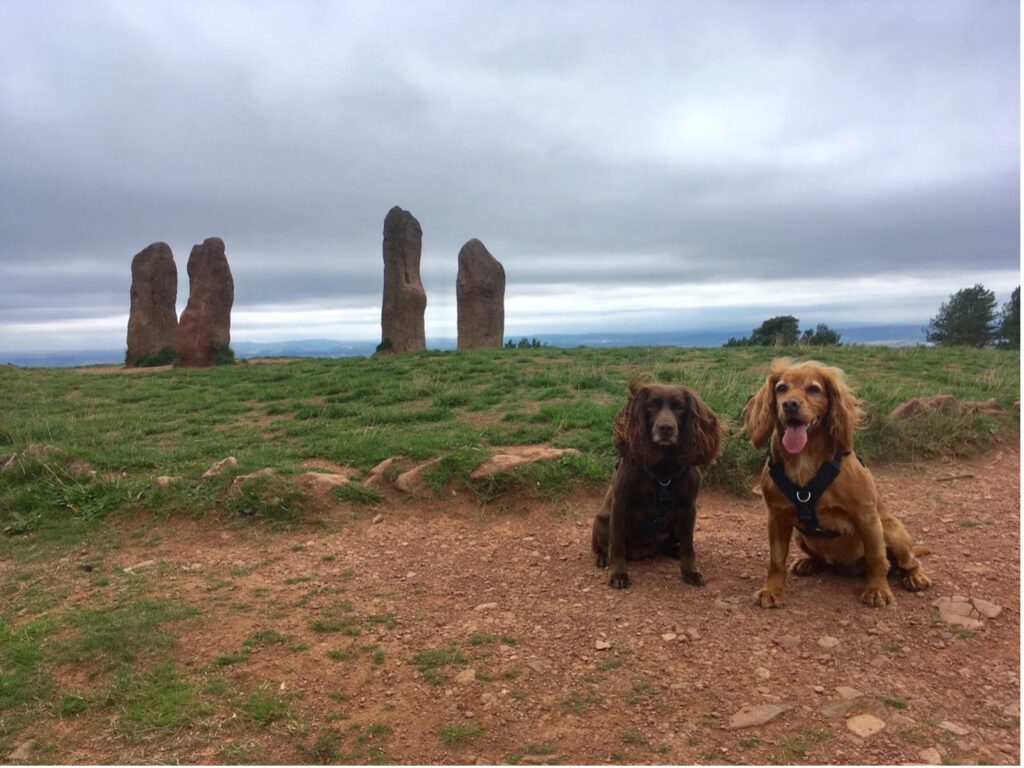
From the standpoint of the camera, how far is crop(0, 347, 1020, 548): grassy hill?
672 centimetres

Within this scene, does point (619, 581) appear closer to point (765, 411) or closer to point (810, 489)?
point (810, 489)

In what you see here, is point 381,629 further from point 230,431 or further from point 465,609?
point 230,431

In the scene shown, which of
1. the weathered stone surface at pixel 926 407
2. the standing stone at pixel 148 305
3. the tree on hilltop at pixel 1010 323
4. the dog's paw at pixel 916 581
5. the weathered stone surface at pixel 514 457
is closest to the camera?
the dog's paw at pixel 916 581

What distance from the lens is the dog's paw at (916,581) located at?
4266mm

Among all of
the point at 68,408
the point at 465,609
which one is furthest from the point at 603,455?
the point at 68,408

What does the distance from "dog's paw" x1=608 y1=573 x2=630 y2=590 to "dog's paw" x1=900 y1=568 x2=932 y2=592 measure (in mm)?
1691

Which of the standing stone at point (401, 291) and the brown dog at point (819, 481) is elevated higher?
the standing stone at point (401, 291)

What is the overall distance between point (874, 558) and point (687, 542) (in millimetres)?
1108

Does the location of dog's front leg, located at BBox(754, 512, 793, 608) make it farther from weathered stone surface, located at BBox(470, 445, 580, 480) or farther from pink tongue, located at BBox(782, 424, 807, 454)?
weathered stone surface, located at BBox(470, 445, 580, 480)

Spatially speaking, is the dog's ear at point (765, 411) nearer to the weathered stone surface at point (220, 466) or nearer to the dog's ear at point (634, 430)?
the dog's ear at point (634, 430)

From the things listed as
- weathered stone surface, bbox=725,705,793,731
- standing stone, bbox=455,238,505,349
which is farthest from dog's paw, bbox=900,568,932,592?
standing stone, bbox=455,238,505,349

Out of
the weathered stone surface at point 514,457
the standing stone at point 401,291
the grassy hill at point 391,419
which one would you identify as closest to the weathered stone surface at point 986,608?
the grassy hill at point 391,419

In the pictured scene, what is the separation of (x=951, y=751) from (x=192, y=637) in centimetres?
380

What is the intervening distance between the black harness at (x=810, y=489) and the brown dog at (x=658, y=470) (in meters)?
0.58
